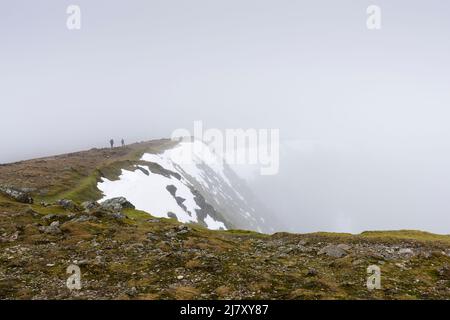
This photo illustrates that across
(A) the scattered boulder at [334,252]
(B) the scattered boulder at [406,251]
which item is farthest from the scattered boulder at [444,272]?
(A) the scattered boulder at [334,252]

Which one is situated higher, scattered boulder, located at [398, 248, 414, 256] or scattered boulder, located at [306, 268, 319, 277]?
scattered boulder, located at [306, 268, 319, 277]

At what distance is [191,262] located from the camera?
26.3m

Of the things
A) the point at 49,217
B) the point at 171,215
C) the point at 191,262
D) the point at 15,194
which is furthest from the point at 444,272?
A: the point at 171,215

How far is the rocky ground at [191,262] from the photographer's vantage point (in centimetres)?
2189

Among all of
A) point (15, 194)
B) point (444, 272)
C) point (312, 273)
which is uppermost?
point (15, 194)

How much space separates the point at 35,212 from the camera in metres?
38.7

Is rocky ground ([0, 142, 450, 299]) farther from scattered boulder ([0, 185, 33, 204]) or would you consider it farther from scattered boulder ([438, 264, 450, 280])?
scattered boulder ([0, 185, 33, 204])

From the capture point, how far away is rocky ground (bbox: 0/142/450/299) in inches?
862

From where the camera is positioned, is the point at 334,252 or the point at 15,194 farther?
the point at 15,194

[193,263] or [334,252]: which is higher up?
[193,263]

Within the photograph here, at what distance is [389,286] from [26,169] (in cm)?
7425

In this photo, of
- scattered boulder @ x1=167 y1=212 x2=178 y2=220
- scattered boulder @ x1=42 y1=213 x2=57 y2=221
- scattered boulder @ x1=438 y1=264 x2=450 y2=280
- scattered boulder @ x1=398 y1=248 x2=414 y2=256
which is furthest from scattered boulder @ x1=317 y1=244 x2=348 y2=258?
scattered boulder @ x1=167 y1=212 x2=178 y2=220

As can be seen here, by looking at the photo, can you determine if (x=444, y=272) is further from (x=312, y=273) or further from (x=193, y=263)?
(x=193, y=263)
